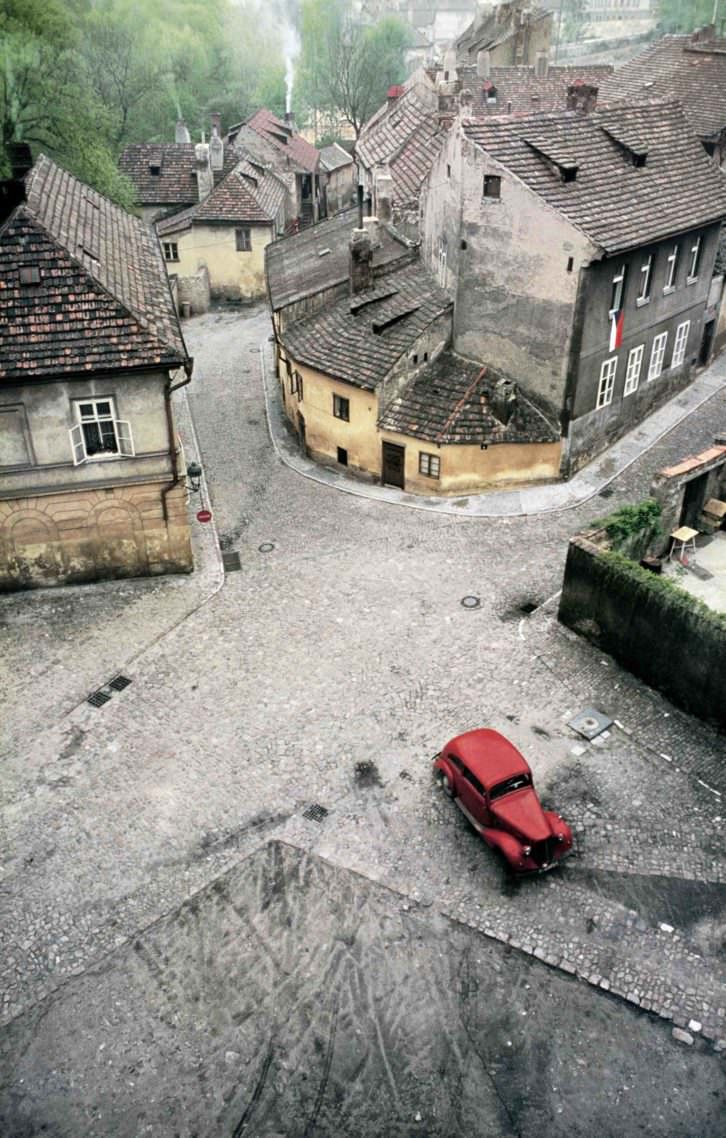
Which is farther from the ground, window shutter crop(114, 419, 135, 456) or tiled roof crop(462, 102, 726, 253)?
tiled roof crop(462, 102, 726, 253)

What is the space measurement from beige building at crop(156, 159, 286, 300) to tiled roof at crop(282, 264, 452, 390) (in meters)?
19.8

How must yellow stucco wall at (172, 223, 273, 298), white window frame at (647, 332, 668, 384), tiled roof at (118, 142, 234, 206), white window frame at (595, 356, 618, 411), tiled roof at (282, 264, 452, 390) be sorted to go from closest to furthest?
tiled roof at (282, 264, 452, 390) < white window frame at (595, 356, 618, 411) < white window frame at (647, 332, 668, 384) < yellow stucco wall at (172, 223, 273, 298) < tiled roof at (118, 142, 234, 206)

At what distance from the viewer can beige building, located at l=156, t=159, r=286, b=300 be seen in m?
53.1

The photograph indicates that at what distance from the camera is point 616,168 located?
33.1 meters

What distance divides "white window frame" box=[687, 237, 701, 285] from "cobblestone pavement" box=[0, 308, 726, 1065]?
1232 centimetres

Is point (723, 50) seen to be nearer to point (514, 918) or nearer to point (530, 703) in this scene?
point (530, 703)

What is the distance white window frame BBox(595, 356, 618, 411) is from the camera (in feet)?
108

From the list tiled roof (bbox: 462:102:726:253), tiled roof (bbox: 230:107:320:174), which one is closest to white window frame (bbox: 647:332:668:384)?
tiled roof (bbox: 462:102:726:253)

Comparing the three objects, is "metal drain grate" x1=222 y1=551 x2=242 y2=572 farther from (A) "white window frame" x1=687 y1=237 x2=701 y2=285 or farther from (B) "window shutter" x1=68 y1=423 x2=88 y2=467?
(A) "white window frame" x1=687 y1=237 x2=701 y2=285

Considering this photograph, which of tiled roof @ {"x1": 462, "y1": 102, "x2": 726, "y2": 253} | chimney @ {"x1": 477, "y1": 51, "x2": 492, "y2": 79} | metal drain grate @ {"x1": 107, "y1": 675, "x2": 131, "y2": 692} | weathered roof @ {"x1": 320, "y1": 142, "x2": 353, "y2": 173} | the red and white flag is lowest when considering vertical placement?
metal drain grate @ {"x1": 107, "y1": 675, "x2": 131, "y2": 692}

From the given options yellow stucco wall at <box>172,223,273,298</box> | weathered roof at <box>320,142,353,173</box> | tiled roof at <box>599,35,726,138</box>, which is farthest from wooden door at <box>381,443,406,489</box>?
weathered roof at <box>320,142,353,173</box>

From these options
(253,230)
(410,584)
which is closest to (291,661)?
(410,584)

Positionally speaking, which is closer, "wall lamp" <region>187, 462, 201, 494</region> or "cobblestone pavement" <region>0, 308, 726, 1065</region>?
"cobblestone pavement" <region>0, 308, 726, 1065</region>

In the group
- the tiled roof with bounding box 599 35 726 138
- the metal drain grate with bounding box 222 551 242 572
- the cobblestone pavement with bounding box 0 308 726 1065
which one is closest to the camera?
the cobblestone pavement with bounding box 0 308 726 1065
